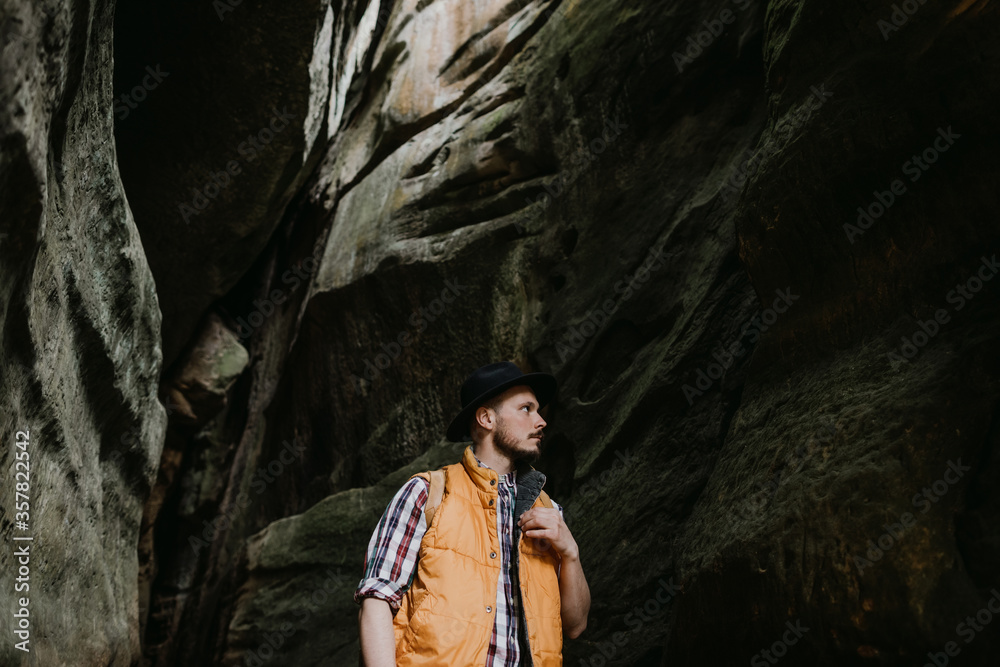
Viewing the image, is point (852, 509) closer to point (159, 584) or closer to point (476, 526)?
point (476, 526)

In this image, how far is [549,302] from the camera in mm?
7863

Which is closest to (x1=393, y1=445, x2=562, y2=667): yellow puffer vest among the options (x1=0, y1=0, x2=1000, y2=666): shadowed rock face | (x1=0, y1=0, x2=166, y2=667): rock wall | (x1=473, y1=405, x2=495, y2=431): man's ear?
(x1=473, y1=405, x2=495, y2=431): man's ear

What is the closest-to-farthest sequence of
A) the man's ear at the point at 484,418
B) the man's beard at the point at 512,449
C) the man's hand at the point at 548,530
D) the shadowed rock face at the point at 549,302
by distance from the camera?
1. the shadowed rock face at the point at 549,302
2. the man's hand at the point at 548,530
3. the man's beard at the point at 512,449
4. the man's ear at the point at 484,418

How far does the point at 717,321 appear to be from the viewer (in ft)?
18.1

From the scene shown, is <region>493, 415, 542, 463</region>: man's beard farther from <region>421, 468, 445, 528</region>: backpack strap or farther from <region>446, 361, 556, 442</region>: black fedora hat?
<region>421, 468, 445, 528</region>: backpack strap

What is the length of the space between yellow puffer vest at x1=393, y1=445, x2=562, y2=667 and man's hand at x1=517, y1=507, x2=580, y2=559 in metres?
0.07

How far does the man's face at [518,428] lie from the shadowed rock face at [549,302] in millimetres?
930

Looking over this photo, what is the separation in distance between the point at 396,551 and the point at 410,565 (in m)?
0.08

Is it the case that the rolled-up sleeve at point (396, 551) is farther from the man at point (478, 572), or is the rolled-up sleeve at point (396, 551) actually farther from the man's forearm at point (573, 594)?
the man's forearm at point (573, 594)

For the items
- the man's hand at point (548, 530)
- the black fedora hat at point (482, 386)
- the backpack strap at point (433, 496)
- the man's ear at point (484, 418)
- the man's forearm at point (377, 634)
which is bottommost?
the man's forearm at point (377, 634)

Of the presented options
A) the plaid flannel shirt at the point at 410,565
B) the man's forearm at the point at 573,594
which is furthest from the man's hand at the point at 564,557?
the plaid flannel shirt at the point at 410,565

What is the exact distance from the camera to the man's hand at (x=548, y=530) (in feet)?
11.3

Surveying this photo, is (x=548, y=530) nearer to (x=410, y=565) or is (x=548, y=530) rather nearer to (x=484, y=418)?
(x=410, y=565)

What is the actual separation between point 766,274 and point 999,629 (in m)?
2.18
